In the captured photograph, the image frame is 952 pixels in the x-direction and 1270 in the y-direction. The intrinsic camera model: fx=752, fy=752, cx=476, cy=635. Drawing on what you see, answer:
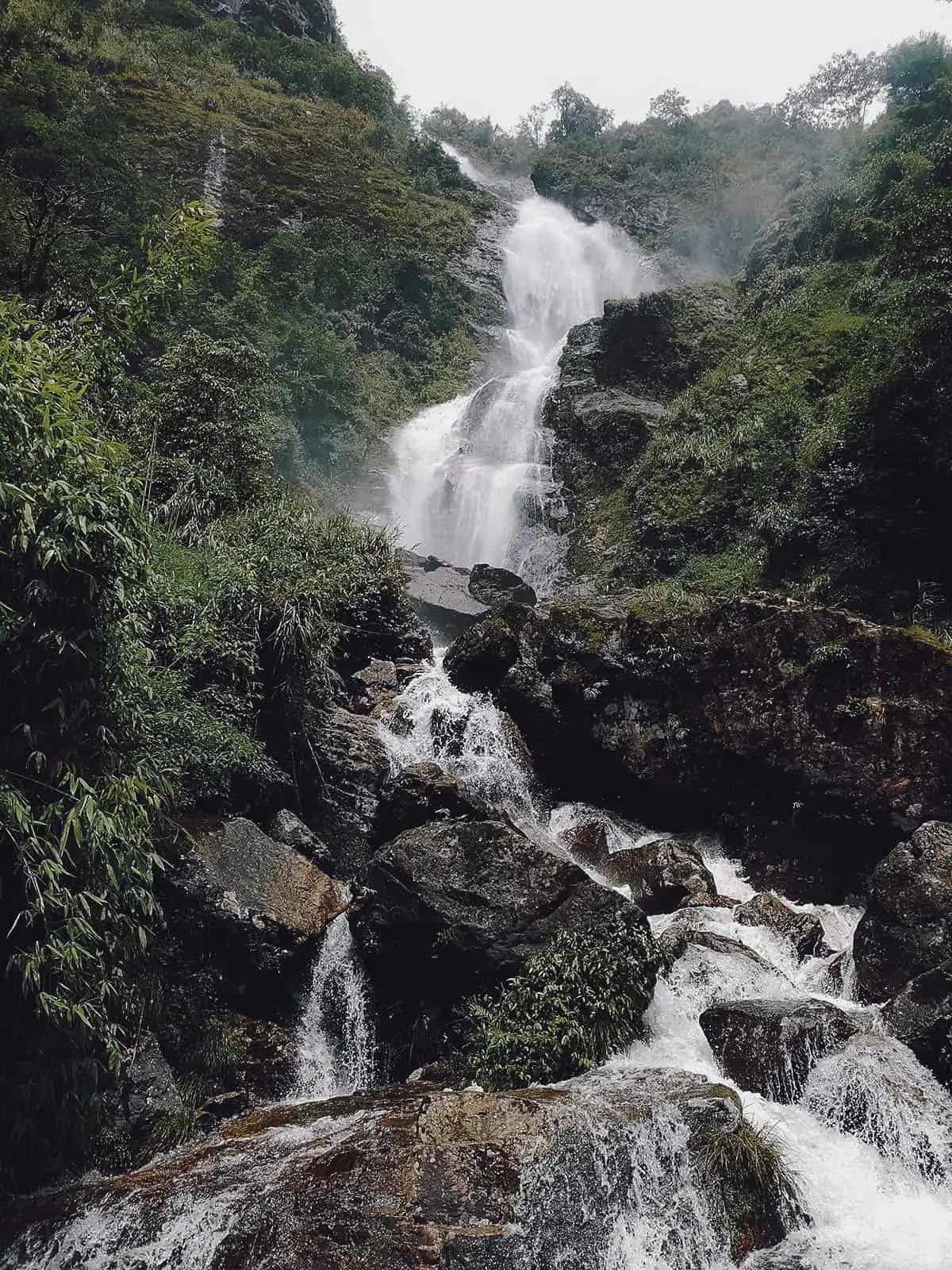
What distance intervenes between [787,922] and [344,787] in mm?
5671

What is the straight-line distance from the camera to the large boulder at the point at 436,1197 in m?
4.25

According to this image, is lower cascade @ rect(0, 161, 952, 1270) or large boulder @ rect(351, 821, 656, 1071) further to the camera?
large boulder @ rect(351, 821, 656, 1071)

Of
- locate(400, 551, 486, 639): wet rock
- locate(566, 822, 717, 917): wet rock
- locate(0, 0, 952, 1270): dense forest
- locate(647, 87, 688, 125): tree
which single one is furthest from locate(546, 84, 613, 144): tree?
locate(566, 822, 717, 917): wet rock

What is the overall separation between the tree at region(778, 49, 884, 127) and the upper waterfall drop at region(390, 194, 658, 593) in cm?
1368

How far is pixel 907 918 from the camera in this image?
725cm

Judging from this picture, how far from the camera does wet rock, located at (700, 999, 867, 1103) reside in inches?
232

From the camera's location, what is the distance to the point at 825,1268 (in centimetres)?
444

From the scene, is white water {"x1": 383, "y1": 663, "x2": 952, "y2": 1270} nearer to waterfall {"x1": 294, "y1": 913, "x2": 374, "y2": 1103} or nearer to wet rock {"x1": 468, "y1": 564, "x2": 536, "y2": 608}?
waterfall {"x1": 294, "y1": 913, "x2": 374, "y2": 1103}

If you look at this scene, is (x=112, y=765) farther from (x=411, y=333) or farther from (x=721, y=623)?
(x=411, y=333)

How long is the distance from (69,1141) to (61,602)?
3840 mm

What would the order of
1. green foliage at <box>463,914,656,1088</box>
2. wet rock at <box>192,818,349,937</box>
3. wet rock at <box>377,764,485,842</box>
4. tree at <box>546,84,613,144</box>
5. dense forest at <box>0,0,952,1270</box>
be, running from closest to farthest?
1. dense forest at <box>0,0,952,1270</box>
2. green foliage at <box>463,914,656,1088</box>
3. wet rock at <box>192,818,349,937</box>
4. wet rock at <box>377,764,485,842</box>
5. tree at <box>546,84,613,144</box>

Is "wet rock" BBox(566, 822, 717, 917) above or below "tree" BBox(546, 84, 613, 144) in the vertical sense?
below

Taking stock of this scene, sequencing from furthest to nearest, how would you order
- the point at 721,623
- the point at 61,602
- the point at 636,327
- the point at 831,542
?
the point at 636,327 → the point at 831,542 → the point at 721,623 → the point at 61,602

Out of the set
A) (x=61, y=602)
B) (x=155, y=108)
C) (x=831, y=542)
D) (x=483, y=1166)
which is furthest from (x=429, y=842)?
(x=155, y=108)
